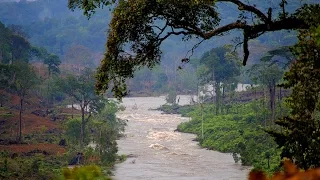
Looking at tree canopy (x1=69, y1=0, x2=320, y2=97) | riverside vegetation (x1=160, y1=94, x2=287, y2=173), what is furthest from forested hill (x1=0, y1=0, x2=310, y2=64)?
tree canopy (x1=69, y1=0, x2=320, y2=97)

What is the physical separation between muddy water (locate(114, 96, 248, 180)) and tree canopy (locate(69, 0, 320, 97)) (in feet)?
59.0

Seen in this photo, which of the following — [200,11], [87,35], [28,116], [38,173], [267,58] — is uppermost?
[87,35]

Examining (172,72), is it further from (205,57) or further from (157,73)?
(205,57)

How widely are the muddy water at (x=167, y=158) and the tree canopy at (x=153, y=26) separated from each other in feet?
59.0

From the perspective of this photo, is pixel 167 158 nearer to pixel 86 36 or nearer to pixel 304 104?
pixel 304 104

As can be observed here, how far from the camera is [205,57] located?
2453 inches

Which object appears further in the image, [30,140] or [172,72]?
[172,72]

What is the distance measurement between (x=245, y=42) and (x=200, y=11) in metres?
1.16

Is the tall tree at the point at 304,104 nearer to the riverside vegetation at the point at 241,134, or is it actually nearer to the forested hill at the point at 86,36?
the riverside vegetation at the point at 241,134

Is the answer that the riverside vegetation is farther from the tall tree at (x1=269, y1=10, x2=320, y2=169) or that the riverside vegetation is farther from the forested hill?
the forested hill

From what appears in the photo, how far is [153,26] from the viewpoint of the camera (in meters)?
8.70

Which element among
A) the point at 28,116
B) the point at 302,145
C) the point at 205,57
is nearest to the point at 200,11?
the point at 302,145

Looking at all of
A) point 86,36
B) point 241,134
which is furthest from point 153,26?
point 86,36

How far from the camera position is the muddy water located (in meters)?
27.6
